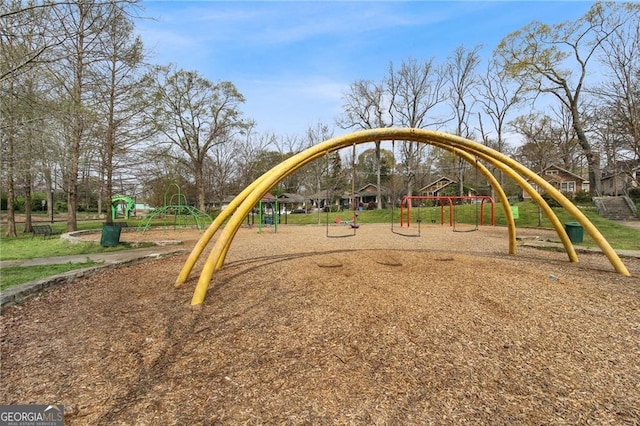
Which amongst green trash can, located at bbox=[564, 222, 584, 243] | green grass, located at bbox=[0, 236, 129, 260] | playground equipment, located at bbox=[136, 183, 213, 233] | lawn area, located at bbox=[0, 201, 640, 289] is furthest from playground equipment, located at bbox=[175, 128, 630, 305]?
playground equipment, located at bbox=[136, 183, 213, 233]

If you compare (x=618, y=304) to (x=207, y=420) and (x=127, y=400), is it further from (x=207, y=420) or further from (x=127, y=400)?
(x=127, y=400)

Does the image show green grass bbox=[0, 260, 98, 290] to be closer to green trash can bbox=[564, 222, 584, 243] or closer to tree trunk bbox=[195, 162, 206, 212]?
green trash can bbox=[564, 222, 584, 243]

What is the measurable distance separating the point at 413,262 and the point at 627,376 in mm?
4462

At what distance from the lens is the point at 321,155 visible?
20.2ft

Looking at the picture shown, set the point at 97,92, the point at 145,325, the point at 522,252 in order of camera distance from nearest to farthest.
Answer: the point at 145,325, the point at 522,252, the point at 97,92

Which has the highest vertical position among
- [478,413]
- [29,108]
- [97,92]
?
[97,92]

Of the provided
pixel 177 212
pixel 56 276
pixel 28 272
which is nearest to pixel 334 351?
pixel 56 276

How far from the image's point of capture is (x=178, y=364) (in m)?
3.16

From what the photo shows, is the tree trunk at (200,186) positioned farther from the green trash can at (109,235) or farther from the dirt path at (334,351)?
the dirt path at (334,351)

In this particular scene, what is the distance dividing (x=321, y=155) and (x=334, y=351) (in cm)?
371

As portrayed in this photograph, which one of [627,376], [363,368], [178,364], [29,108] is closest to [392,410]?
[363,368]

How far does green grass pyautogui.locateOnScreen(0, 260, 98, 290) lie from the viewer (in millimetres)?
5992

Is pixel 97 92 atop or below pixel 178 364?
atop

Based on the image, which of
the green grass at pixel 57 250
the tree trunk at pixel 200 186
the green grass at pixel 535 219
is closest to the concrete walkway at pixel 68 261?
the green grass at pixel 57 250
